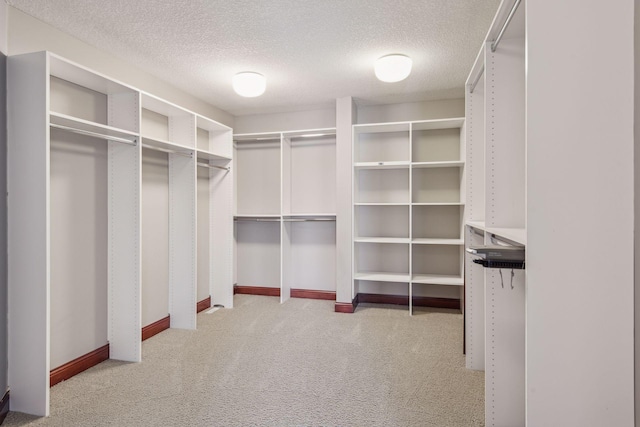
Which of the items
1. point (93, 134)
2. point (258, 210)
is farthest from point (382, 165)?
point (93, 134)

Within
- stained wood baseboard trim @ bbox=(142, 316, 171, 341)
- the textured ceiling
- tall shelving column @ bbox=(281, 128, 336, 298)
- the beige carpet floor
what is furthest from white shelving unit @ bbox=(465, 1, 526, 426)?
stained wood baseboard trim @ bbox=(142, 316, 171, 341)

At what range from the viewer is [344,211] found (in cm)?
387

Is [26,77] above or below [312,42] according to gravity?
below

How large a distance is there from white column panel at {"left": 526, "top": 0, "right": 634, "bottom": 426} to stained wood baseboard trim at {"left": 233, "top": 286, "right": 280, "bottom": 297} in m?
3.65

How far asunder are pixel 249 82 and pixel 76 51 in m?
1.22

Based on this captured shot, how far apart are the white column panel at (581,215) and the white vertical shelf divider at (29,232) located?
228 centimetres

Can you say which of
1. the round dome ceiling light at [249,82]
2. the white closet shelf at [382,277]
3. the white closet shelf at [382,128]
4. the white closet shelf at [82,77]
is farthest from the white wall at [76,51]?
the white closet shelf at [382,277]

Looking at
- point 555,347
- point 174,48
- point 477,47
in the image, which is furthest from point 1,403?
point 477,47

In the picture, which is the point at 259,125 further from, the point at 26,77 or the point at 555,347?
the point at 555,347

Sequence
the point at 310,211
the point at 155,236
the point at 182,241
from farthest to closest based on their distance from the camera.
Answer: the point at 310,211 < the point at 182,241 < the point at 155,236

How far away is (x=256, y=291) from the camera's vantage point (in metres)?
4.51

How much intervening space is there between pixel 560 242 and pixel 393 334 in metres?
2.38

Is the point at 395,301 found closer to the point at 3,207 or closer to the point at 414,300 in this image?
the point at 414,300

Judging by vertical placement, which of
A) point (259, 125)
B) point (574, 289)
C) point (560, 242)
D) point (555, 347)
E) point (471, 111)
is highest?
point (259, 125)
